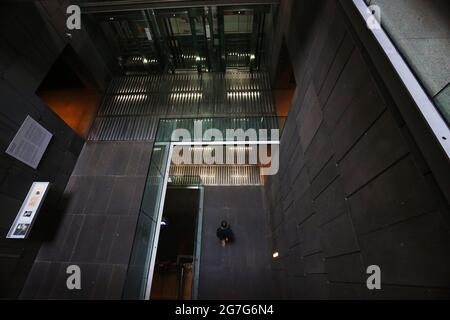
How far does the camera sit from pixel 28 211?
3711 mm

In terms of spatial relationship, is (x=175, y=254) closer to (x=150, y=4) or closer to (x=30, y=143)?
(x=30, y=143)

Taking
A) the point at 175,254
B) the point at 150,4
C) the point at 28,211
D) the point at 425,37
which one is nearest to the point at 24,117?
the point at 28,211

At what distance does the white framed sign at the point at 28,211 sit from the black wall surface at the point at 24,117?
3.2 inches

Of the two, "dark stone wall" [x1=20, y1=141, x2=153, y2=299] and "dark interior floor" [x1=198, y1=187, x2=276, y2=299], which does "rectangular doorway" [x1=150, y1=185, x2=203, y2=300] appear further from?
"dark stone wall" [x1=20, y1=141, x2=153, y2=299]

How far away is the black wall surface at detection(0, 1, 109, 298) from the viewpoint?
352cm

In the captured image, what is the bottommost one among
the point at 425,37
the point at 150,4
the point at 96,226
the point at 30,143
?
the point at 96,226

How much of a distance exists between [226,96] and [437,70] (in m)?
5.12

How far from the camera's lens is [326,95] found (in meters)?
2.45

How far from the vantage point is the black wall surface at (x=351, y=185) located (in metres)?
1.23

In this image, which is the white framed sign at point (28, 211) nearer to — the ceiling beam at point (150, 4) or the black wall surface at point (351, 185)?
the ceiling beam at point (150, 4)

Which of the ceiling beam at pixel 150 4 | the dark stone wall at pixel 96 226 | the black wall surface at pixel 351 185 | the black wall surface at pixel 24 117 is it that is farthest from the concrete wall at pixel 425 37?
the black wall surface at pixel 24 117

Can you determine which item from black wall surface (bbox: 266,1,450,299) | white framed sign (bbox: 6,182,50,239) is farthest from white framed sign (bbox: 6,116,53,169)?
black wall surface (bbox: 266,1,450,299)

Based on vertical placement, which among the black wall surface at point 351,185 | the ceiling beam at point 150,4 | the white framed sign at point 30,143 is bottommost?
the black wall surface at point 351,185

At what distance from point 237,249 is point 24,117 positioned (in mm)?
5658
